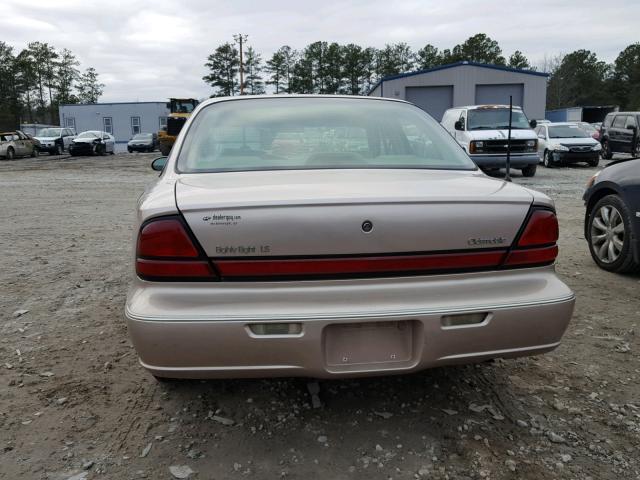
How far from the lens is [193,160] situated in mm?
2959

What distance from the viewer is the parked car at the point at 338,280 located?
86.5 inches

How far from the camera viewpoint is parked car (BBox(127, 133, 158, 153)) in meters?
37.2

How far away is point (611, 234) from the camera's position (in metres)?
5.14

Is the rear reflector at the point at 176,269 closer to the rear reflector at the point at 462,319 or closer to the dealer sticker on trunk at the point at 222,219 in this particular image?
the dealer sticker on trunk at the point at 222,219

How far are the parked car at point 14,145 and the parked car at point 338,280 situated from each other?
3078 centimetres

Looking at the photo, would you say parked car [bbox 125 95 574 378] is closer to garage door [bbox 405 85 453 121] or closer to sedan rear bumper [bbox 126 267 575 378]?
sedan rear bumper [bbox 126 267 575 378]

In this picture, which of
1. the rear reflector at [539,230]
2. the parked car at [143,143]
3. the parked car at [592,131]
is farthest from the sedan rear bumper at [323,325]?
the parked car at [143,143]

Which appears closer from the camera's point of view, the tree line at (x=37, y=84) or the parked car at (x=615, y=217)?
the parked car at (x=615, y=217)

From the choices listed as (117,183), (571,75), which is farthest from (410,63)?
(117,183)

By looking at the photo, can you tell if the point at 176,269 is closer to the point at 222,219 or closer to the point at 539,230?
the point at 222,219

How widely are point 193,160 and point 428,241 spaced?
4.47 feet

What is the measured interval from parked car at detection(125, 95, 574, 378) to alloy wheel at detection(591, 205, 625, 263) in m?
3.04

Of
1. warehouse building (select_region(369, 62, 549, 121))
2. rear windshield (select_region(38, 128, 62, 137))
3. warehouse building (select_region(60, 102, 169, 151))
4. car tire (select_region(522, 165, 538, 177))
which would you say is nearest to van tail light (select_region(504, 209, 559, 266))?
car tire (select_region(522, 165, 538, 177))

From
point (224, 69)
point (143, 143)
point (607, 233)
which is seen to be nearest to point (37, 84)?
point (224, 69)
